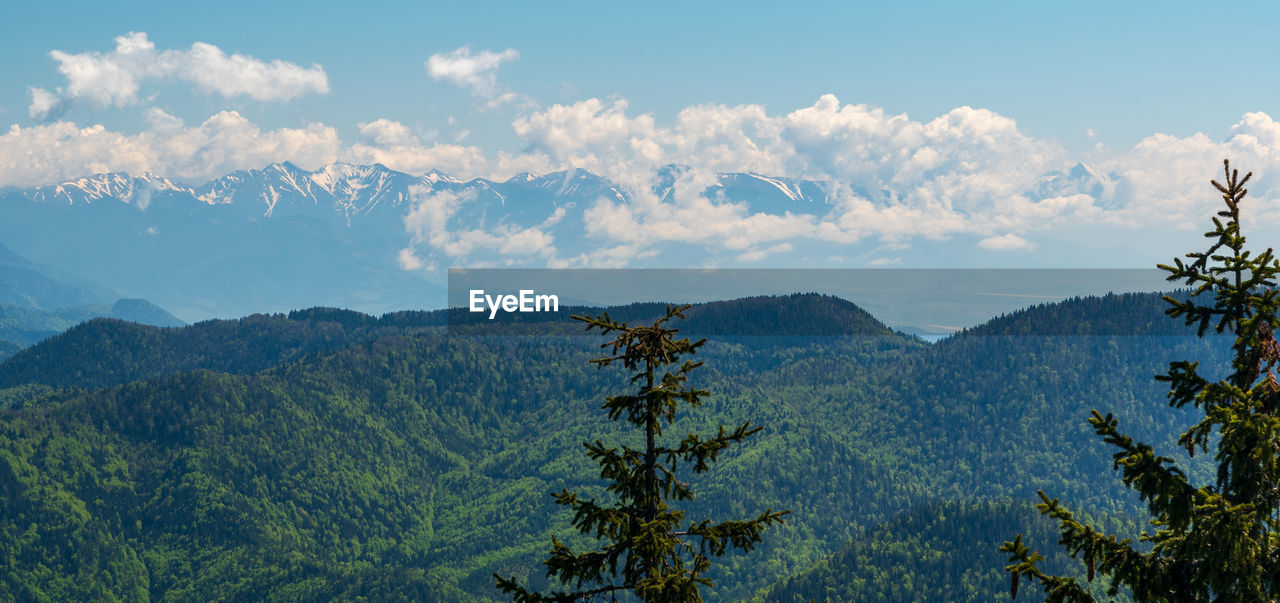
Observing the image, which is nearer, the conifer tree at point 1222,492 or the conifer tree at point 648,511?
the conifer tree at point 1222,492

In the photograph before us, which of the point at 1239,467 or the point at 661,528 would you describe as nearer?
the point at 1239,467

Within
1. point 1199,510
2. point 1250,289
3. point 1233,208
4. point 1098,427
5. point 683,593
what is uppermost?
point 1233,208

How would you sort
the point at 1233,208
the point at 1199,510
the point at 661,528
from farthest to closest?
the point at 661,528
the point at 1233,208
the point at 1199,510

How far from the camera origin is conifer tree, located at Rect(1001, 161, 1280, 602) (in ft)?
91.9

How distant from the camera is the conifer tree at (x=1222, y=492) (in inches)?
1103

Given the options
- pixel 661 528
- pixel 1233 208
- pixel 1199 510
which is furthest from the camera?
pixel 661 528

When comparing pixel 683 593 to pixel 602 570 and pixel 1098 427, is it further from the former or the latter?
pixel 1098 427

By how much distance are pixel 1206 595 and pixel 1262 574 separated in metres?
1.47

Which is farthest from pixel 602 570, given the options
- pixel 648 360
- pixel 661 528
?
pixel 648 360

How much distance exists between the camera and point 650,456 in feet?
111

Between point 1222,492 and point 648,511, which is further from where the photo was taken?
point 648,511

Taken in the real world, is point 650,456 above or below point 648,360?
below

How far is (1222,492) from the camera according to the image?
3000 cm

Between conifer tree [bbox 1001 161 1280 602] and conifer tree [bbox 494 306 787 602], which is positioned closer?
conifer tree [bbox 1001 161 1280 602]
